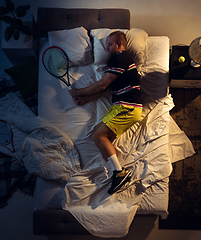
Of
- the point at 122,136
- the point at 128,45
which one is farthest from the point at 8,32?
the point at 122,136

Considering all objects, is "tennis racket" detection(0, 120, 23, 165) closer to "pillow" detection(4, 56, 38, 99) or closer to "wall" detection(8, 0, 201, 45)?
"pillow" detection(4, 56, 38, 99)

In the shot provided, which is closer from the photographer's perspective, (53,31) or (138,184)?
(138,184)

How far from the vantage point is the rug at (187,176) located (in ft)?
6.45

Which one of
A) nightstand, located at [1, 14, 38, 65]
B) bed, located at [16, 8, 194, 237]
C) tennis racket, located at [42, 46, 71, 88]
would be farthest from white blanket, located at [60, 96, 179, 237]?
nightstand, located at [1, 14, 38, 65]

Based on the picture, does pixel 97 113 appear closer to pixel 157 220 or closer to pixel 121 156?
pixel 121 156

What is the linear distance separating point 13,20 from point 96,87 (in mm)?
1040

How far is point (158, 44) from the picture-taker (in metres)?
1.94

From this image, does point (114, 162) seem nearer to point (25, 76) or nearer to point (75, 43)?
point (75, 43)

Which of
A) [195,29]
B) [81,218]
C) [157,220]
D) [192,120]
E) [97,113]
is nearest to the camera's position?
[81,218]

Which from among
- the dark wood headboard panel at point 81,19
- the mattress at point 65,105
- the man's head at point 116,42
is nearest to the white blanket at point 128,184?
the mattress at point 65,105

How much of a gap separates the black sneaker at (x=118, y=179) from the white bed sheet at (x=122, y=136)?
8 cm

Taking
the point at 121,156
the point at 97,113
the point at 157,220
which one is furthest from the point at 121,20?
the point at 157,220

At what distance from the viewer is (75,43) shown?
193cm

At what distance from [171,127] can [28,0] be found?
2406mm
